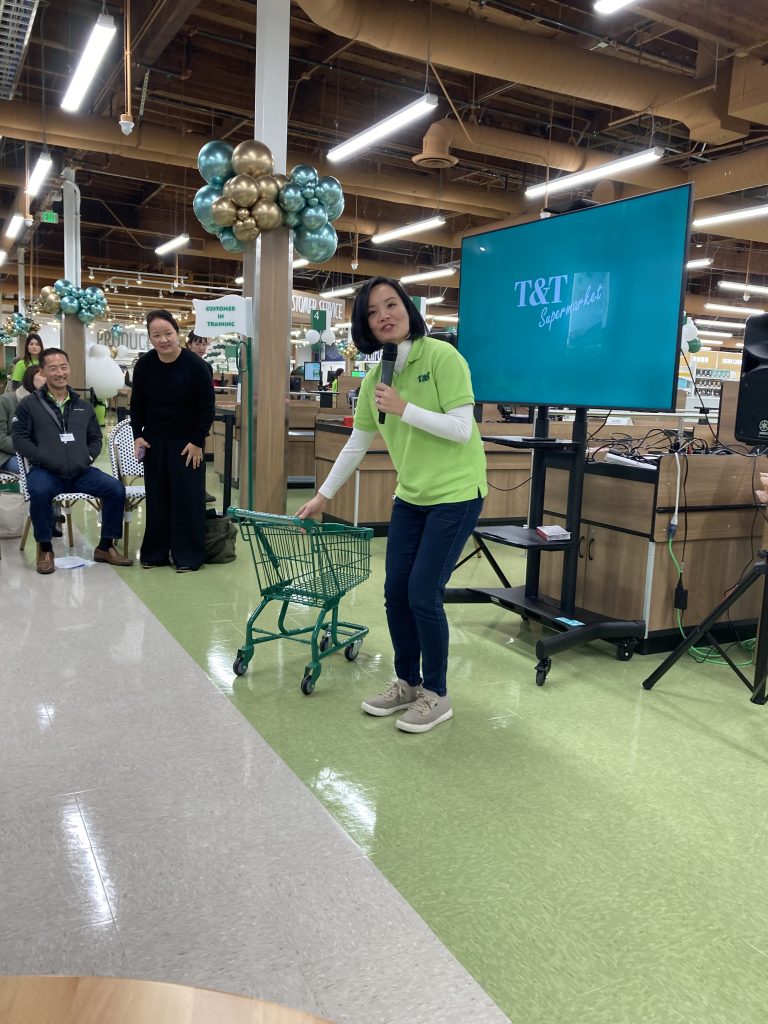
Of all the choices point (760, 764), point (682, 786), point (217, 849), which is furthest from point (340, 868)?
point (760, 764)

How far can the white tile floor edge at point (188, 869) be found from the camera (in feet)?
5.55

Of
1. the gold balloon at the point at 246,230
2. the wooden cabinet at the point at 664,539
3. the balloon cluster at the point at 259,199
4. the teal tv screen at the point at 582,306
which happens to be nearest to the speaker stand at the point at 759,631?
the wooden cabinet at the point at 664,539

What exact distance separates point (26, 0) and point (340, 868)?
6257 millimetres

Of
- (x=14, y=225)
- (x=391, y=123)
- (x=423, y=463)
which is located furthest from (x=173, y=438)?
(x=14, y=225)

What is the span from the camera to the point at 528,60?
7.61m

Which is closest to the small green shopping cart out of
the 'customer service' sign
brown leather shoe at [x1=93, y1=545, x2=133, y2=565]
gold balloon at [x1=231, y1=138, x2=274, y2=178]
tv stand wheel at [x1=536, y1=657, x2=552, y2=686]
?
tv stand wheel at [x1=536, y1=657, x2=552, y2=686]

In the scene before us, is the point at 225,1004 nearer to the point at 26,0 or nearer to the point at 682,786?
the point at 682,786

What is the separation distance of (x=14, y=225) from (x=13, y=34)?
8.93 m

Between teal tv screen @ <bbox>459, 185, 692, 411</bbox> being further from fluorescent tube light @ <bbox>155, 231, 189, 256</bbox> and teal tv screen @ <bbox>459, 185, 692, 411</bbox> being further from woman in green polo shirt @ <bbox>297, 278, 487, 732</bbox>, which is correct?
fluorescent tube light @ <bbox>155, 231, 189, 256</bbox>

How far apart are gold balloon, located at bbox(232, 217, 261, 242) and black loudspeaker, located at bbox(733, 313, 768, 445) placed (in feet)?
11.9

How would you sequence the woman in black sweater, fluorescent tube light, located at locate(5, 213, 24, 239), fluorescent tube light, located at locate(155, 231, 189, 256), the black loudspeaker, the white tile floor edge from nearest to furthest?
the white tile floor edge → the black loudspeaker → the woman in black sweater → fluorescent tube light, located at locate(5, 213, 24, 239) → fluorescent tube light, located at locate(155, 231, 189, 256)

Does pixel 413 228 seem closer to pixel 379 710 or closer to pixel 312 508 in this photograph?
pixel 312 508

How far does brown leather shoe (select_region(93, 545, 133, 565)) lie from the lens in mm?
5520

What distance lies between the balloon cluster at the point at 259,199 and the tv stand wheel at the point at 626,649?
3629mm
